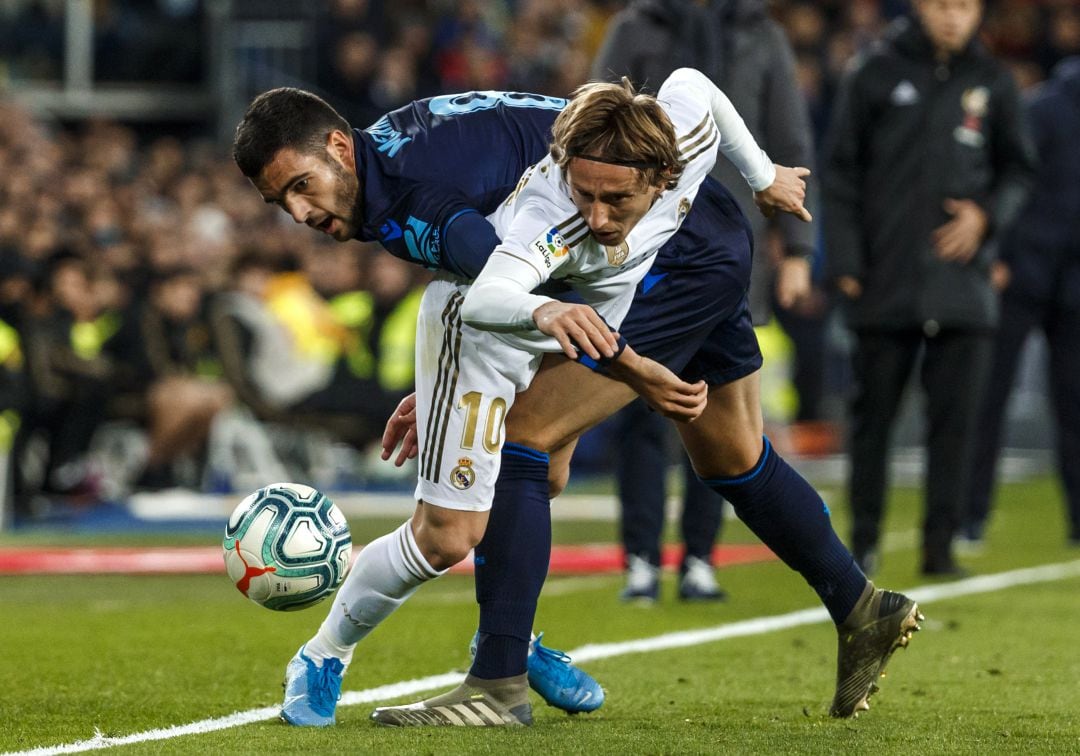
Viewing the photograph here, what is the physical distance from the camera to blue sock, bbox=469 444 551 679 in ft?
14.1

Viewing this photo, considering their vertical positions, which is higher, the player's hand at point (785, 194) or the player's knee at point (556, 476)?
the player's hand at point (785, 194)

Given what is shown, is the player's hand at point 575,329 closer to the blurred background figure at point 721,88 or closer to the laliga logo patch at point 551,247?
the laliga logo patch at point 551,247

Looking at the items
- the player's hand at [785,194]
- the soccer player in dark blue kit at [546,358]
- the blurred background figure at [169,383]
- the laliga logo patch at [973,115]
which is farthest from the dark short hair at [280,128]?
the blurred background figure at [169,383]

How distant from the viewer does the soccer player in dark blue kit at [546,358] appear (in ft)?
13.7

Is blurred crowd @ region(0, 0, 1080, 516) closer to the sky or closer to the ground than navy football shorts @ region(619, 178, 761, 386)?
closer to the ground

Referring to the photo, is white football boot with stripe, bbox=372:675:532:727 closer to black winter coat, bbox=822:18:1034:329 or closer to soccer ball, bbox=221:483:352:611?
soccer ball, bbox=221:483:352:611

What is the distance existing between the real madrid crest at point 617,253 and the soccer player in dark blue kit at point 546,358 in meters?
0.21

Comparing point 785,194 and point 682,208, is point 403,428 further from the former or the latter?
point 785,194

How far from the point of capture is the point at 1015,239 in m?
10.3

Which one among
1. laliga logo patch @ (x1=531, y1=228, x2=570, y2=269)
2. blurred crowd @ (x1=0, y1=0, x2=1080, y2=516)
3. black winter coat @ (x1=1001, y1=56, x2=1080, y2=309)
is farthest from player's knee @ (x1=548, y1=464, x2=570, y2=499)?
blurred crowd @ (x1=0, y1=0, x2=1080, y2=516)

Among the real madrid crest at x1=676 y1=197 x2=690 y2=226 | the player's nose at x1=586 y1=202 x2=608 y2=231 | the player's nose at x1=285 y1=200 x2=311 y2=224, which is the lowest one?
the player's nose at x1=285 y1=200 x2=311 y2=224

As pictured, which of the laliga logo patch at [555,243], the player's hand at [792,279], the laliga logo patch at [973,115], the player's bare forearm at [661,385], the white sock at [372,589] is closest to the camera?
the player's bare forearm at [661,385]

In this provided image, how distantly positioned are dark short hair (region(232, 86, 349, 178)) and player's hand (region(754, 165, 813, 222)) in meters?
1.13

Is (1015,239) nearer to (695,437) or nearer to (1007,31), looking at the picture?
(695,437)
